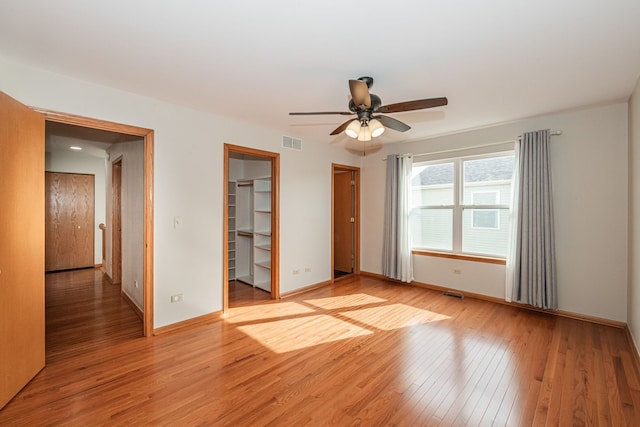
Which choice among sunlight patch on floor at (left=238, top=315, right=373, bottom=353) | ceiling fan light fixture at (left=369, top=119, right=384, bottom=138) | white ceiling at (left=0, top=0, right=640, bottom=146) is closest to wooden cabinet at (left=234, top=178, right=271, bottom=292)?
sunlight patch on floor at (left=238, top=315, right=373, bottom=353)

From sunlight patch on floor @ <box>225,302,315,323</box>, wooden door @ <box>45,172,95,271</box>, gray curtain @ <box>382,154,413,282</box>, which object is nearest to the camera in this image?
sunlight patch on floor @ <box>225,302,315,323</box>

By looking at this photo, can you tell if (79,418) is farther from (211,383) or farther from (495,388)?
(495,388)

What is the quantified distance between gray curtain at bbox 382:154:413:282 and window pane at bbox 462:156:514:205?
0.91 metres

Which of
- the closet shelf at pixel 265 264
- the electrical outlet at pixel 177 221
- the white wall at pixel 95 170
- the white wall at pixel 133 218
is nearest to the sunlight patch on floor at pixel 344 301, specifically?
the closet shelf at pixel 265 264

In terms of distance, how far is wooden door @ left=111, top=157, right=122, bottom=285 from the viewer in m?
4.88

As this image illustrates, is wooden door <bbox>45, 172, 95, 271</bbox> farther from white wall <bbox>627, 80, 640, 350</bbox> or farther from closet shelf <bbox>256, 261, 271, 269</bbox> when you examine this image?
white wall <bbox>627, 80, 640, 350</bbox>

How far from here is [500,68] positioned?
2379 millimetres

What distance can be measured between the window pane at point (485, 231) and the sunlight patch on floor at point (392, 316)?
135 cm

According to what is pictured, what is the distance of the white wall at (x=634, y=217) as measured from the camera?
2.63m

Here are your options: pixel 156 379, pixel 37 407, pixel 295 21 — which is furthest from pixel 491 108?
pixel 37 407

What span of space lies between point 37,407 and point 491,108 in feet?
16.0

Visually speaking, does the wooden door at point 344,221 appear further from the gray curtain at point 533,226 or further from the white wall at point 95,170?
the white wall at point 95,170

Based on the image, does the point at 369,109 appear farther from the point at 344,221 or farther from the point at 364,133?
the point at 344,221

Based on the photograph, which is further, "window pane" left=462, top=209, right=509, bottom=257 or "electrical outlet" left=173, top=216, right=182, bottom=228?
"window pane" left=462, top=209, right=509, bottom=257
